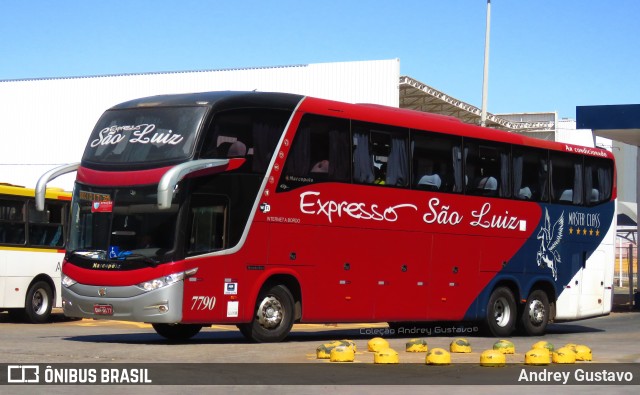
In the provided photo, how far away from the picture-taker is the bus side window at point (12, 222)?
24859mm

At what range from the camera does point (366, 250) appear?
64.1 feet

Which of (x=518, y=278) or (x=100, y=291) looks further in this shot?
(x=518, y=278)

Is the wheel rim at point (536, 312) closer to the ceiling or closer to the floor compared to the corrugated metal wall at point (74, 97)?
closer to the floor

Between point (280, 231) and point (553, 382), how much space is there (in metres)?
6.57

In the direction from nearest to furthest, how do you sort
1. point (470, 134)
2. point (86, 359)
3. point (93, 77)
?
point (86, 359)
point (470, 134)
point (93, 77)

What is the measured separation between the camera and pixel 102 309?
16641 mm

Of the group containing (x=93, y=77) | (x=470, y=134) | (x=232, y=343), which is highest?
(x=93, y=77)

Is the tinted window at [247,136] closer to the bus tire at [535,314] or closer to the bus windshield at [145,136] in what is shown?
the bus windshield at [145,136]

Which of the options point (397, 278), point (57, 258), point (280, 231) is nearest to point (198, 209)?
point (280, 231)

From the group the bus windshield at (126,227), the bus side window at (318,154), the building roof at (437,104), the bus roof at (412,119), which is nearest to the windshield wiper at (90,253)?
the bus windshield at (126,227)

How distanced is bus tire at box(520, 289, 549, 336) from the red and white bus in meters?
0.04

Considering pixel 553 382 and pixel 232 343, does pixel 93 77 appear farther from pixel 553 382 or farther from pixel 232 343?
pixel 553 382

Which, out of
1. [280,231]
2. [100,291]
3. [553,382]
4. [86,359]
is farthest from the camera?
[280,231]

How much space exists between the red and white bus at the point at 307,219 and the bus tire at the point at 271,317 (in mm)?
29
